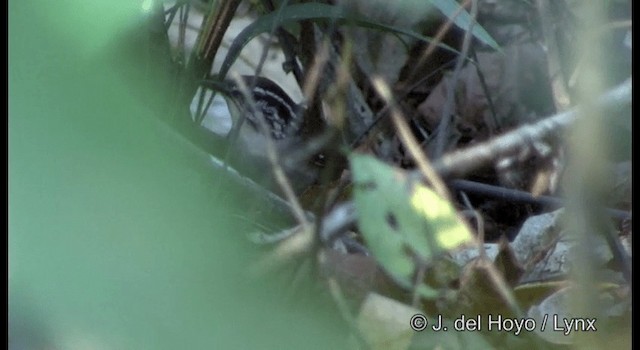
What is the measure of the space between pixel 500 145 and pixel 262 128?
156 mm

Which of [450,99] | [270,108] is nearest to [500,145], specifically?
[450,99]

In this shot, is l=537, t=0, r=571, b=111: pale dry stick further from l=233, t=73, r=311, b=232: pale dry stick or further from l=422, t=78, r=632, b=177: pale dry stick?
l=233, t=73, r=311, b=232: pale dry stick

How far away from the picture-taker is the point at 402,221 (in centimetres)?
57

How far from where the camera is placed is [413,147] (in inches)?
23.3

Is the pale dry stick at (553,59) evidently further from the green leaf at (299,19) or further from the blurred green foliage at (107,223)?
the blurred green foliage at (107,223)

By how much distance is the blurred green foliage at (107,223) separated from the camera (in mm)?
555

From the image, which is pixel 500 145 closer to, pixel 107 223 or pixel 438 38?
pixel 438 38

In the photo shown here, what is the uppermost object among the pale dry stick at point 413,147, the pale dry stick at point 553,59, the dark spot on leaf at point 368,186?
the pale dry stick at point 553,59

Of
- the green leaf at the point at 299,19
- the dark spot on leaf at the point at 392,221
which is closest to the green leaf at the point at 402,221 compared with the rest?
the dark spot on leaf at the point at 392,221

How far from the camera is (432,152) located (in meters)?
0.60

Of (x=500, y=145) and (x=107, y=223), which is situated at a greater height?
(x=500, y=145)

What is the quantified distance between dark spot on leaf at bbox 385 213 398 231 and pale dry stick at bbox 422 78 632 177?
44mm

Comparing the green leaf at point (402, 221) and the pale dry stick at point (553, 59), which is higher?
the pale dry stick at point (553, 59)

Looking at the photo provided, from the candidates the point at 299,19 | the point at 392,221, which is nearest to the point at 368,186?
the point at 392,221
